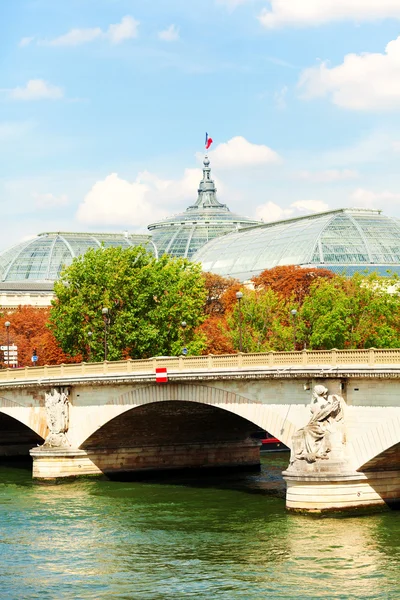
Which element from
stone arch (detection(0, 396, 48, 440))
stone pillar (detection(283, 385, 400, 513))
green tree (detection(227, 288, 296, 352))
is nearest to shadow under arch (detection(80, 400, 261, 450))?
stone arch (detection(0, 396, 48, 440))

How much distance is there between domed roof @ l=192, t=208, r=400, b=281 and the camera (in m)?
140

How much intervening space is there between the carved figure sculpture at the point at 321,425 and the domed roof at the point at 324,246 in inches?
3405

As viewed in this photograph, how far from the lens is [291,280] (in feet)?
368

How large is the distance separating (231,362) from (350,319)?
100ft

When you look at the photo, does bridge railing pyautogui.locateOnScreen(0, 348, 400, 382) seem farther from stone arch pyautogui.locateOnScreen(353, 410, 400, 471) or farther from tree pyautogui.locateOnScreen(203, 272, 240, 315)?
tree pyautogui.locateOnScreen(203, 272, 240, 315)

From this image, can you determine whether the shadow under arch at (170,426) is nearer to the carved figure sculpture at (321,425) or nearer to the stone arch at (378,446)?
the carved figure sculpture at (321,425)

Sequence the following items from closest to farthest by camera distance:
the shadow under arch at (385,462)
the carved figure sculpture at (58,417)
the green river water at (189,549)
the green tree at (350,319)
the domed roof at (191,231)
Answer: the green river water at (189,549)
the shadow under arch at (385,462)
the carved figure sculpture at (58,417)
the green tree at (350,319)
the domed roof at (191,231)

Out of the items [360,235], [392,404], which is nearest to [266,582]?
[392,404]

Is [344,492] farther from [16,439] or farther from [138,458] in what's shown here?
[16,439]

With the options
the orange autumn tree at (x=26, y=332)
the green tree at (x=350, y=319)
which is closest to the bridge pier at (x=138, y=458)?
the green tree at (x=350, y=319)

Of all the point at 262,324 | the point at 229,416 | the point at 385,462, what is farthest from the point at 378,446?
the point at 262,324

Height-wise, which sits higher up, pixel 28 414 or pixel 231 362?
pixel 231 362

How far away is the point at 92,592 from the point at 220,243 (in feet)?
439

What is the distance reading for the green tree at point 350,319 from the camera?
8069 cm
